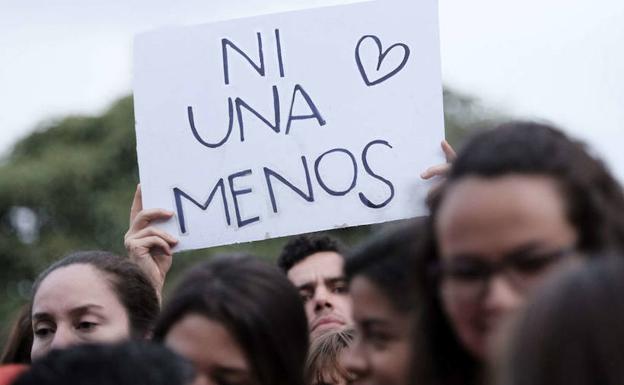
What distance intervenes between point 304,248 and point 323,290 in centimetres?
27

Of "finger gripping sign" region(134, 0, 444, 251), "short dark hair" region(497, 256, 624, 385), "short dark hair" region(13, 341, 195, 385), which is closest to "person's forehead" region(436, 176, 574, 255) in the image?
"short dark hair" region(497, 256, 624, 385)

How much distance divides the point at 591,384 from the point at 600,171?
0.72 m

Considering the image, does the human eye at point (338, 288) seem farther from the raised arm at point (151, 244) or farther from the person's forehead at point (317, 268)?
the raised arm at point (151, 244)

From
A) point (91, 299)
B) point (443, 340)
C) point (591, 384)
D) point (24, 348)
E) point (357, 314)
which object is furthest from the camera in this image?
point (24, 348)

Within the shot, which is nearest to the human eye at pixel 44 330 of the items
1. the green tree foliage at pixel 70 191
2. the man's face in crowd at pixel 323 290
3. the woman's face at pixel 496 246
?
the man's face in crowd at pixel 323 290

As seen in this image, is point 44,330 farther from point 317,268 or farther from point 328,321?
point 317,268

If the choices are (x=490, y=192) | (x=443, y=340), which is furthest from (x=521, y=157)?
(x=443, y=340)

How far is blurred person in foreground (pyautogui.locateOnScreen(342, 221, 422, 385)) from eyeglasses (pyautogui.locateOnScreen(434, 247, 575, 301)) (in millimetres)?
370

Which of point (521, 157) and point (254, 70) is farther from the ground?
point (254, 70)

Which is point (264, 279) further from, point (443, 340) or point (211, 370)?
point (443, 340)

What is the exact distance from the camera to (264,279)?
3.11 m

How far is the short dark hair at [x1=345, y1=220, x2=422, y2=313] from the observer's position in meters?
2.75

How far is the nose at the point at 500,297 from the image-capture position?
7.21ft

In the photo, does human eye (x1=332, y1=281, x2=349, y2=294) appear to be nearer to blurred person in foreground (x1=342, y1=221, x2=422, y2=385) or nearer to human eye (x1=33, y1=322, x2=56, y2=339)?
human eye (x1=33, y1=322, x2=56, y2=339)
